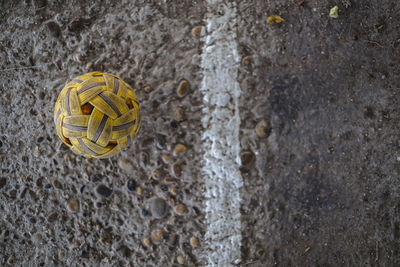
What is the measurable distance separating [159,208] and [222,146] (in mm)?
424

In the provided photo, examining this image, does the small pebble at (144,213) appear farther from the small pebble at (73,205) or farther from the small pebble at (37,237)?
the small pebble at (37,237)

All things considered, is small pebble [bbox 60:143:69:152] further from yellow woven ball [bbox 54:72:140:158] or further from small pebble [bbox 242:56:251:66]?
small pebble [bbox 242:56:251:66]

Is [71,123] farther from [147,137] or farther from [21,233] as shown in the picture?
[21,233]

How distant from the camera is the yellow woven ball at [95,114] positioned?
1379mm

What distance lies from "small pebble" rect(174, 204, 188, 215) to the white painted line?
104 millimetres

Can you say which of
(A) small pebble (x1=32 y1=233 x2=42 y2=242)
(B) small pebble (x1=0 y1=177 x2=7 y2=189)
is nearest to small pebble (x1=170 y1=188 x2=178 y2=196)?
(A) small pebble (x1=32 y1=233 x2=42 y2=242)

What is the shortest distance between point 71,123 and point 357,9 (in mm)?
1422

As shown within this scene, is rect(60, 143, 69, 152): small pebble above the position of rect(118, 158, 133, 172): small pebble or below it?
above

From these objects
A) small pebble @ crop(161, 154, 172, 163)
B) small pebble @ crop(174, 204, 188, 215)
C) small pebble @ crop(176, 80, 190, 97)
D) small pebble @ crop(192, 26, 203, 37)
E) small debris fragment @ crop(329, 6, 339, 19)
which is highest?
small debris fragment @ crop(329, 6, 339, 19)

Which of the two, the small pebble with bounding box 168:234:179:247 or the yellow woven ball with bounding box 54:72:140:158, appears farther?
the small pebble with bounding box 168:234:179:247

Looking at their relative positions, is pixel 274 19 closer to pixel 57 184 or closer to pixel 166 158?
pixel 166 158

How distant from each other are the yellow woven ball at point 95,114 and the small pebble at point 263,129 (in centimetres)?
59

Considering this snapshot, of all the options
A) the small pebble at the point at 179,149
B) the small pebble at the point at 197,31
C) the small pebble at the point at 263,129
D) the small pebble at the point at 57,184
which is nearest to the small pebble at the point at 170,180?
the small pebble at the point at 179,149

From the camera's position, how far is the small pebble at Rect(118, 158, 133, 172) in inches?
69.3
